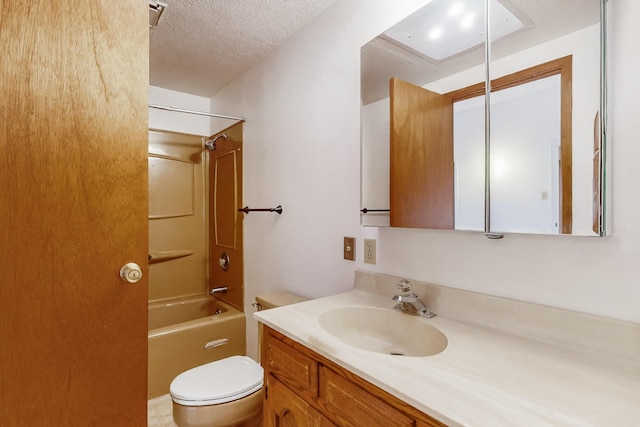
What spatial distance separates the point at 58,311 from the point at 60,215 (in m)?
0.30

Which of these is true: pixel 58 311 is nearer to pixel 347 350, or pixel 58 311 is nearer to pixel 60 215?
pixel 60 215

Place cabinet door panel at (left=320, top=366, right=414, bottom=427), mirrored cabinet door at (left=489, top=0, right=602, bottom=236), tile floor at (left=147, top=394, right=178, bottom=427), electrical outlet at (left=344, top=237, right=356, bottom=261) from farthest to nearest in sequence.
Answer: tile floor at (left=147, top=394, right=178, bottom=427) < electrical outlet at (left=344, top=237, right=356, bottom=261) < mirrored cabinet door at (left=489, top=0, right=602, bottom=236) < cabinet door panel at (left=320, top=366, right=414, bottom=427)

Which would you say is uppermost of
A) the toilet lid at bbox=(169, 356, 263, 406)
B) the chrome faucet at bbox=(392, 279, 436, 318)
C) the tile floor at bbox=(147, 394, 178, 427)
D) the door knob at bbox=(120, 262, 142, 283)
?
the door knob at bbox=(120, 262, 142, 283)

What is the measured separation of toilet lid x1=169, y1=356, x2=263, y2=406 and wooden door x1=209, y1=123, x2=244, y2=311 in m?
0.87

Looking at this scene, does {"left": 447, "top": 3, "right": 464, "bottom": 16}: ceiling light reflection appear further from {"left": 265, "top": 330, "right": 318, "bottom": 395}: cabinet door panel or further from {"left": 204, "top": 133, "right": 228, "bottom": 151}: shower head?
{"left": 204, "top": 133, "right": 228, "bottom": 151}: shower head

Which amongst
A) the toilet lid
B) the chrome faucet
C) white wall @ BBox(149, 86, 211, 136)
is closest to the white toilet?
the toilet lid

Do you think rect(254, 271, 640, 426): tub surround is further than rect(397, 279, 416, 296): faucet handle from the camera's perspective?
No

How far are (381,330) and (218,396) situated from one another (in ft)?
2.64

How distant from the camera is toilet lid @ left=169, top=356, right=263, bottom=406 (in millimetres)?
1450

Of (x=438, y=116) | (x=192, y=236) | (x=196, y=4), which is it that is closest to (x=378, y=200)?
(x=438, y=116)

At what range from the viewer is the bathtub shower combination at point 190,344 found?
7.07 ft

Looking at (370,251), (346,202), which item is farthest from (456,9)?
(370,251)

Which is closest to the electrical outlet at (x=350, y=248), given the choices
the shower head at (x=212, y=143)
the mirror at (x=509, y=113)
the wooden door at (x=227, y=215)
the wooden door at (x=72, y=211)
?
the mirror at (x=509, y=113)

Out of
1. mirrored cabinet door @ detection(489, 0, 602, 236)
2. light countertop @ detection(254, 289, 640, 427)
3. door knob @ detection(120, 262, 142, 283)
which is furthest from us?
door knob @ detection(120, 262, 142, 283)
